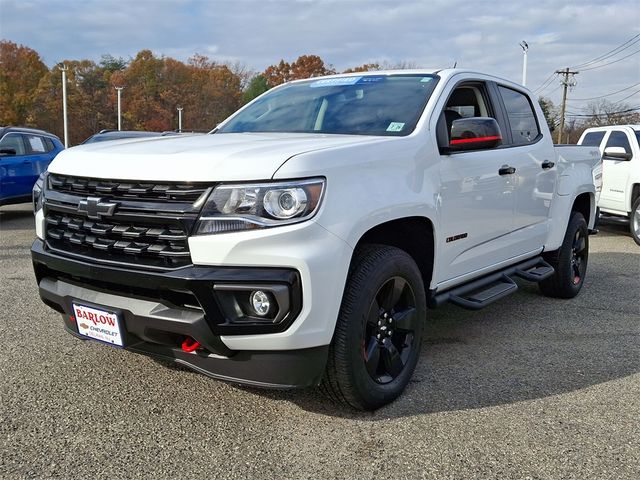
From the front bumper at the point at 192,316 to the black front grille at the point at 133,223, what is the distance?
8 centimetres

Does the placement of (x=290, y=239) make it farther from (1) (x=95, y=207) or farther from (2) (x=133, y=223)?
(1) (x=95, y=207)

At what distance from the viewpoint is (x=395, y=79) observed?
13.1 feet

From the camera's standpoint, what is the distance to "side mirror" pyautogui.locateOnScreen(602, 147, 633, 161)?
8.68m

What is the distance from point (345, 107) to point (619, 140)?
7548 mm

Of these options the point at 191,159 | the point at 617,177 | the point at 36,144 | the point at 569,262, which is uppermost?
the point at 191,159

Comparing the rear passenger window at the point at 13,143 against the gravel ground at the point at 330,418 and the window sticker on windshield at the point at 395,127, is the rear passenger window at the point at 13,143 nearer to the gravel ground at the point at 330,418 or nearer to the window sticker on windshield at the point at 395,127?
the gravel ground at the point at 330,418

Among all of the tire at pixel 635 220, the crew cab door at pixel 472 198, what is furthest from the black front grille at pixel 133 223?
the tire at pixel 635 220

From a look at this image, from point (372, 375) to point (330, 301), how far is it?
655mm

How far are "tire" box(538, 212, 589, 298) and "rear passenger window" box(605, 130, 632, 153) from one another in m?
4.48

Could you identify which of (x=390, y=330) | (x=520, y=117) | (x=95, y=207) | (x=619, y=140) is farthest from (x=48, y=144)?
(x=619, y=140)

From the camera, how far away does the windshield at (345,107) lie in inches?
141

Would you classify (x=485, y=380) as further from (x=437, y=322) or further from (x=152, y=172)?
(x=152, y=172)

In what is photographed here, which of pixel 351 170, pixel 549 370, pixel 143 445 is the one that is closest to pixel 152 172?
pixel 351 170

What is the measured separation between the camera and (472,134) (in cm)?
353
